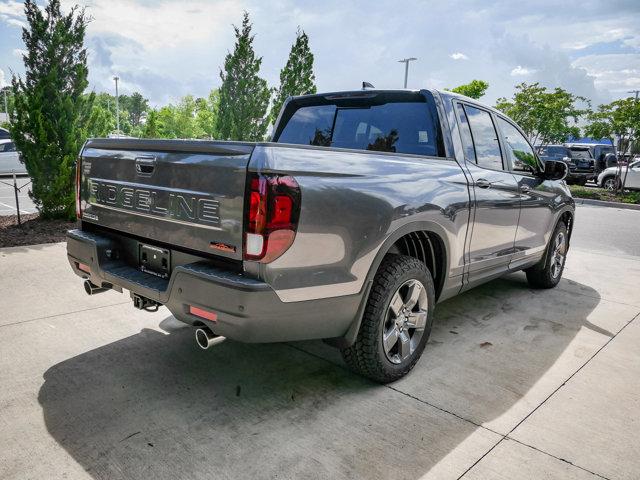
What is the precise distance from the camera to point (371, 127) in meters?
3.70

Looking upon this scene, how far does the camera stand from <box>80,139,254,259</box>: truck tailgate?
2289mm

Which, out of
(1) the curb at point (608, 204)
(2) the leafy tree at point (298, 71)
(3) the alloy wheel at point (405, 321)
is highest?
(2) the leafy tree at point (298, 71)

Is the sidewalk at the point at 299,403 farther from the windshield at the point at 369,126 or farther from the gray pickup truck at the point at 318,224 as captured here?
the windshield at the point at 369,126

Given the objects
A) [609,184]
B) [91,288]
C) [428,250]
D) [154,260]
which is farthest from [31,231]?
[609,184]

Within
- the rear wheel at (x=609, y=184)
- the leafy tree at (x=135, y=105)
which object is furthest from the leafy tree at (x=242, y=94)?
the leafy tree at (x=135, y=105)

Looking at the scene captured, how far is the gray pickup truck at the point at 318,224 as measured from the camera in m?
2.25

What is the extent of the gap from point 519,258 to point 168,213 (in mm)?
3236

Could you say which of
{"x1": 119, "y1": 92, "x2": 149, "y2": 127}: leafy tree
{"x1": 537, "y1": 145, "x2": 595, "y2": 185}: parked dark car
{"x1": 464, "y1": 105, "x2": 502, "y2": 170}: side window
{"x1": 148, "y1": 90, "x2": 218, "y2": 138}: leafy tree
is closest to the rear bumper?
{"x1": 464, "y1": 105, "x2": 502, "y2": 170}: side window

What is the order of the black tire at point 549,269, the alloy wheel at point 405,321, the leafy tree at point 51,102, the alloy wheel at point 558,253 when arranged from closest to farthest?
the alloy wheel at point 405,321
the black tire at point 549,269
the alloy wheel at point 558,253
the leafy tree at point 51,102

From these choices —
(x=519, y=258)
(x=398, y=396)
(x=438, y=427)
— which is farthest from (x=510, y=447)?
(x=519, y=258)

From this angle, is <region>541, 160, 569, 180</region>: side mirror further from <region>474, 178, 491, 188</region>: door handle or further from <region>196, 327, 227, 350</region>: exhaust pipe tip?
<region>196, 327, 227, 350</region>: exhaust pipe tip

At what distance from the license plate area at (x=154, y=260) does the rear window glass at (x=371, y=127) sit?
5.68ft

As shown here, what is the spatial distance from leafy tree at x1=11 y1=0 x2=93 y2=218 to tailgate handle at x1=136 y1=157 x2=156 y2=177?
549 centimetres

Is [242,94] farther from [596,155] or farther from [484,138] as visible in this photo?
[596,155]
